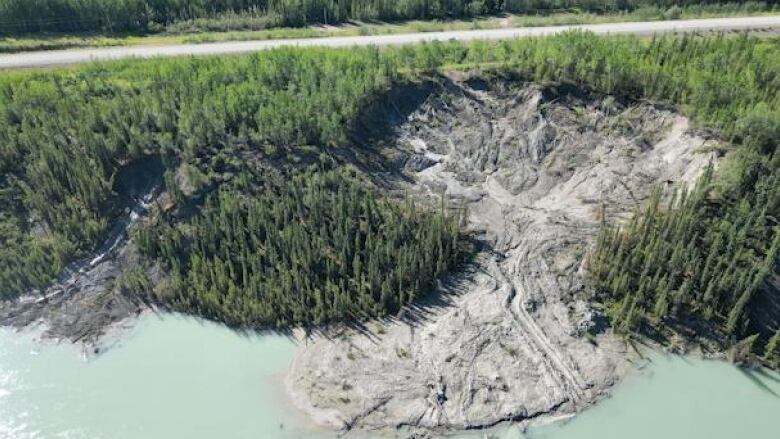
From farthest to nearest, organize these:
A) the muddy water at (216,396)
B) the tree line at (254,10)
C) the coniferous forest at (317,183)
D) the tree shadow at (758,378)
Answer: the tree line at (254,10), the coniferous forest at (317,183), the tree shadow at (758,378), the muddy water at (216,396)

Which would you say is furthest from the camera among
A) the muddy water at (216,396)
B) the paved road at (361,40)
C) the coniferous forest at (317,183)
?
the paved road at (361,40)

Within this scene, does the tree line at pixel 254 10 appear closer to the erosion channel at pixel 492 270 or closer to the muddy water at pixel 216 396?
the erosion channel at pixel 492 270

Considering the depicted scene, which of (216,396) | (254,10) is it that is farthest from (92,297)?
(254,10)

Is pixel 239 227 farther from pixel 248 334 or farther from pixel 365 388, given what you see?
pixel 365 388

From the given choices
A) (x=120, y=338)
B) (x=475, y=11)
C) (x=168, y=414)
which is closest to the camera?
(x=168, y=414)

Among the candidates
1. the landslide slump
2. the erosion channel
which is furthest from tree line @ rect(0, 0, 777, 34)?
the landslide slump

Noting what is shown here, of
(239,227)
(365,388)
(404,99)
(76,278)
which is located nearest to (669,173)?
(404,99)

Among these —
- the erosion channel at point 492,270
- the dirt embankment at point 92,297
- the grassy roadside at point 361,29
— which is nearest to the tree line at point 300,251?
the erosion channel at point 492,270
